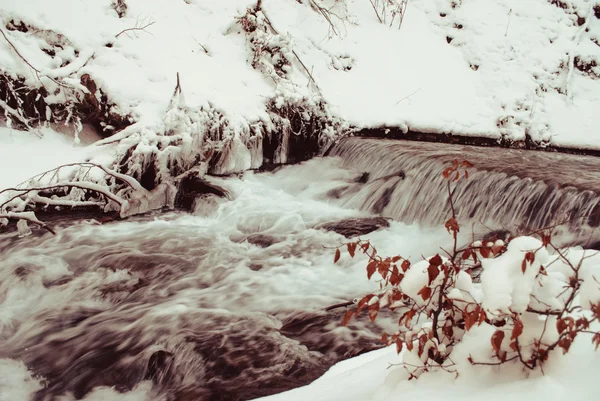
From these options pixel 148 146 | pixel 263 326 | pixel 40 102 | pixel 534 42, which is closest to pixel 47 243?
pixel 148 146

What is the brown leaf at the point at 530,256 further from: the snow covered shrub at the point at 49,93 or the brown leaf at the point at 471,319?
the snow covered shrub at the point at 49,93

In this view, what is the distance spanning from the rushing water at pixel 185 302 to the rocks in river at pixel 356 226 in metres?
0.12

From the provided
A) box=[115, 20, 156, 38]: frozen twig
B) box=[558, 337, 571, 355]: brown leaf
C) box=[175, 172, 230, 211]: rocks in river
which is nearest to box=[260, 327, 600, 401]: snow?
box=[558, 337, 571, 355]: brown leaf

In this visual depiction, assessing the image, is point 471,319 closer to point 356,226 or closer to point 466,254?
point 466,254

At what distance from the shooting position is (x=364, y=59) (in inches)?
347

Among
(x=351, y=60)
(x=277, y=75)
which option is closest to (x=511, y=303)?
(x=277, y=75)

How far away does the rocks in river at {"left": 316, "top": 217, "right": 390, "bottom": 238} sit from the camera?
5.11 metres

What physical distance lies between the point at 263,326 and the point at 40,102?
411cm

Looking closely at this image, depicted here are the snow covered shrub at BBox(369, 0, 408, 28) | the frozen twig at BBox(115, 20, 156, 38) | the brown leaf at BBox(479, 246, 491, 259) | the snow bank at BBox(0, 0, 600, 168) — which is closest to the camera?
the brown leaf at BBox(479, 246, 491, 259)

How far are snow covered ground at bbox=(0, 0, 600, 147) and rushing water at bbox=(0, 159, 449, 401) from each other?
1545 mm

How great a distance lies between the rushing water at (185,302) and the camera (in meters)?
2.82

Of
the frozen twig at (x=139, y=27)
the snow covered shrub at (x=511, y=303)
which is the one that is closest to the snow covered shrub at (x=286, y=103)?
the frozen twig at (x=139, y=27)

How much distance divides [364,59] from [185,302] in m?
6.44

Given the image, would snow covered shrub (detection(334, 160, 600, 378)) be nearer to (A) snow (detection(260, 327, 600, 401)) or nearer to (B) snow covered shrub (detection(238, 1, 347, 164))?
(A) snow (detection(260, 327, 600, 401))
